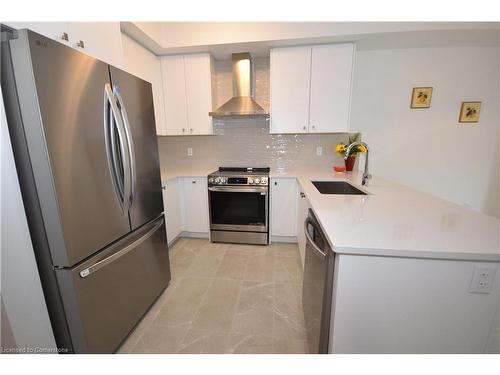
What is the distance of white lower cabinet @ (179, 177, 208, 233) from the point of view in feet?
8.77

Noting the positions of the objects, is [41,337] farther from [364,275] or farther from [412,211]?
[412,211]

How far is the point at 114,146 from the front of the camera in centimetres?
122

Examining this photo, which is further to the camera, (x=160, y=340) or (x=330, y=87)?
(x=330, y=87)

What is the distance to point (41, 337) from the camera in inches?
39.9

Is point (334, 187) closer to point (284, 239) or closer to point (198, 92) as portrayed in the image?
point (284, 239)

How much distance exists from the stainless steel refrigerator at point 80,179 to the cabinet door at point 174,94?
1279 millimetres

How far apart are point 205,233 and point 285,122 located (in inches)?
68.4

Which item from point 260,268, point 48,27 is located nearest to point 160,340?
point 260,268

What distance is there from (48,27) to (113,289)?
1458mm
